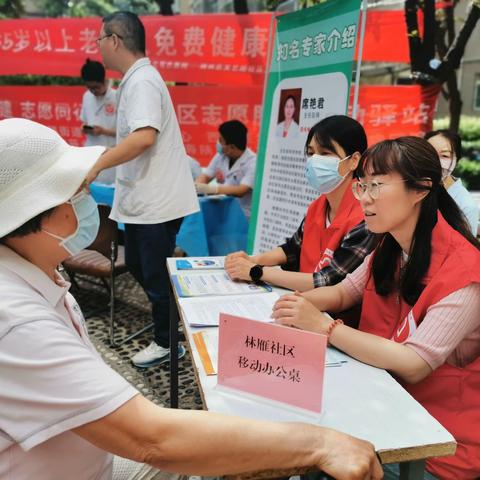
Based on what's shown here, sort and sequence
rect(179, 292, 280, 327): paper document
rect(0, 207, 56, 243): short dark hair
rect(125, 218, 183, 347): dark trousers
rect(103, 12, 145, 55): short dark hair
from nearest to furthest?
1. rect(0, 207, 56, 243): short dark hair
2. rect(179, 292, 280, 327): paper document
3. rect(103, 12, 145, 55): short dark hair
4. rect(125, 218, 183, 347): dark trousers

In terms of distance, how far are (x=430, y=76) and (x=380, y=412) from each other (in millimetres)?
4558

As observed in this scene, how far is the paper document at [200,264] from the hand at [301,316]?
721 millimetres

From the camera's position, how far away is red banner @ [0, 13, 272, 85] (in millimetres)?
5266

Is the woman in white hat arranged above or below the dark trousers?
above

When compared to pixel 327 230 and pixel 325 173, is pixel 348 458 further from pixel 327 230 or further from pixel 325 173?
pixel 325 173

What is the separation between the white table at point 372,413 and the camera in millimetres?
987

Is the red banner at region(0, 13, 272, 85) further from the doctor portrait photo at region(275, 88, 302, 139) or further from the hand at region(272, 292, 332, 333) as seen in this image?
the hand at region(272, 292, 332, 333)

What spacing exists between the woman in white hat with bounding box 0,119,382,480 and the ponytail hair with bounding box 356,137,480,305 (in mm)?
570

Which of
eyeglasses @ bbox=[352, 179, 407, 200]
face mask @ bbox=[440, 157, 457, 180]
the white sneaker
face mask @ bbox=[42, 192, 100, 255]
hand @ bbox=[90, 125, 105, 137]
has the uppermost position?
hand @ bbox=[90, 125, 105, 137]

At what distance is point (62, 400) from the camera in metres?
0.83

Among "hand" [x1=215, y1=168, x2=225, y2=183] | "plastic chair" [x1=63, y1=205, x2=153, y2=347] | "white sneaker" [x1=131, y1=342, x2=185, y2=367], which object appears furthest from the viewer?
"hand" [x1=215, y1=168, x2=225, y2=183]

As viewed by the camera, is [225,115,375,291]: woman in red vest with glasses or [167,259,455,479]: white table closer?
[167,259,455,479]: white table

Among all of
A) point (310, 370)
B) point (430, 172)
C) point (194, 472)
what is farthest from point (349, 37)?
point (194, 472)

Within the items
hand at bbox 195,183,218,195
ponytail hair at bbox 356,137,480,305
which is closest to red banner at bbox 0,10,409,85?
hand at bbox 195,183,218,195
